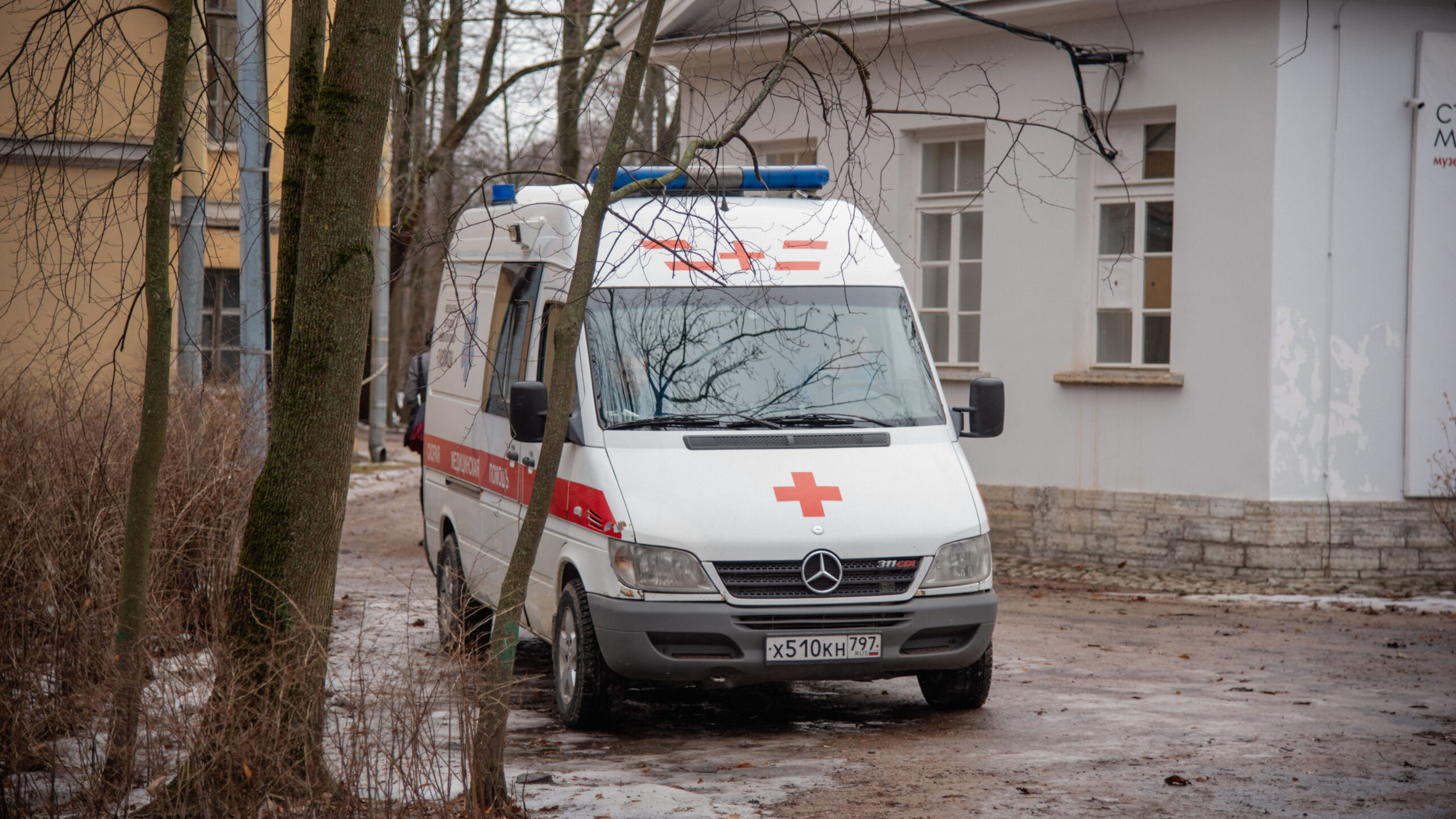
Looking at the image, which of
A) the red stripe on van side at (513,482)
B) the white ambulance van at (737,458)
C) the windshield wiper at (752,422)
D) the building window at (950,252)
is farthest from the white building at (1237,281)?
the windshield wiper at (752,422)

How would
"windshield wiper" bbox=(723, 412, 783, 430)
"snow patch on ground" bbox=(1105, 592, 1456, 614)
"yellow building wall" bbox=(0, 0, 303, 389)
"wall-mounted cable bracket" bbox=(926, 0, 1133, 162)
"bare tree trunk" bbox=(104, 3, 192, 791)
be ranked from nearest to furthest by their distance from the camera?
"bare tree trunk" bbox=(104, 3, 192, 791)
"yellow building wall" bbox=(0, 0, 303, 389)
"windshield wiper" bbox=(723, 412, 783, 430)
"snow patch on ground" bbox=(1105, 592, 1456, 614)
"wall-mounted cable bracket" bbox=(926, 0, 1133, 162)

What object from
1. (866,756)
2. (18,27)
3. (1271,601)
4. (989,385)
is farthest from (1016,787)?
(18,27)

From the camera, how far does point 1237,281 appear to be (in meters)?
12.4

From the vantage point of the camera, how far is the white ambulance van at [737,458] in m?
6.51

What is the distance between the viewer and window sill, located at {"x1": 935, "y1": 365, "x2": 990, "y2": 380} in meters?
14.3

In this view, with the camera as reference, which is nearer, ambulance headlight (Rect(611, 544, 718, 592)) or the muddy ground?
the muddy ground

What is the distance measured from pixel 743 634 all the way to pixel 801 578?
35cm

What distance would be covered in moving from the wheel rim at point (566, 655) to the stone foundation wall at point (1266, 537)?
23.9ft

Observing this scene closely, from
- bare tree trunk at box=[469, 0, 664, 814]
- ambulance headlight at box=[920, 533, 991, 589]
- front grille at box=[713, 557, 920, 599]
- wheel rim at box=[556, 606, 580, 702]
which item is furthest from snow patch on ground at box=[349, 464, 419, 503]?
bare tree trunk at box=[469, 0, 664, 814]

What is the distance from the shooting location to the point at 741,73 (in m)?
6.62

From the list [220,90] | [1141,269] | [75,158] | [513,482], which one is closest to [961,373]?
Answer: [1141,269]

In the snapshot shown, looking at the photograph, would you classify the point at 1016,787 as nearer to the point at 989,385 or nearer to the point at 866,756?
the point at 866,756

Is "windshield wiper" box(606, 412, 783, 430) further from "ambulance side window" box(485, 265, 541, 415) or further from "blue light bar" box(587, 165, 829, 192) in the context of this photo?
"blue light bar" box(587, 165, 829, 192)

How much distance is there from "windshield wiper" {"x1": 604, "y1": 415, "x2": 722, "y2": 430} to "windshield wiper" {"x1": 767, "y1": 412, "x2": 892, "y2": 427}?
296 mm
